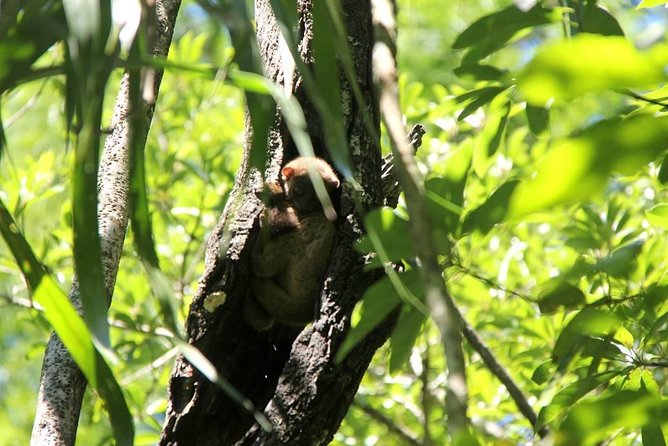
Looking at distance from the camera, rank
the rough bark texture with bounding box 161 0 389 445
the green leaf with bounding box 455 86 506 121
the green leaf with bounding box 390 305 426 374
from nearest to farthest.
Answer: the green leaf with bounding box 390 305 426 374 → the green leaf with bounding box 455 86 506 121 → the rough bark texture with bounding box 161 0 389 445

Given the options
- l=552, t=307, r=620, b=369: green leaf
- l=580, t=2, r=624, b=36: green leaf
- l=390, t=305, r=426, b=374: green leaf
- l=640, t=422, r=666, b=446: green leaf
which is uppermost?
l=580, t=2, r=624, b=36: green leaf

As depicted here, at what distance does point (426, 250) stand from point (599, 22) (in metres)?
1.49

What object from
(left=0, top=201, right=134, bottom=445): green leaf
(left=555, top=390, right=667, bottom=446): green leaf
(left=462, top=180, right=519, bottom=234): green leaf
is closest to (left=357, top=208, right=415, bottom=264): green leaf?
(left=462, top=180, right=519, bottom=234): green leaf

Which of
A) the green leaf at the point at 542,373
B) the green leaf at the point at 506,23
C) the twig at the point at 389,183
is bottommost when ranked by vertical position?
the green leaf at the point at 542,373

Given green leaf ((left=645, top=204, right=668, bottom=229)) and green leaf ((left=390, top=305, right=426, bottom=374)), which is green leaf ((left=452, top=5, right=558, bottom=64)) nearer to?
green leaf ((left=645, top=204, right=668, bottom=229))

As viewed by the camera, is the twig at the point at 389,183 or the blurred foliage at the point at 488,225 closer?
the blurred foliage at the point at 488,225

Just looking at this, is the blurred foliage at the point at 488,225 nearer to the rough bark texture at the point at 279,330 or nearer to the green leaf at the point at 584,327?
the green leaf at the point at 584,327

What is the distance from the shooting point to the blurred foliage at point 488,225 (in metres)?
1.06

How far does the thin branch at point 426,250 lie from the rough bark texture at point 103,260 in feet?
3.23

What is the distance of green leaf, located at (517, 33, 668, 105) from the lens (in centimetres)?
93

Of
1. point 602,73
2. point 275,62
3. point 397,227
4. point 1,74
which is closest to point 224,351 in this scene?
point 275,62

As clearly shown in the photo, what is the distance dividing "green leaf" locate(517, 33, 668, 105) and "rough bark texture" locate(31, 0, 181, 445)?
121cm

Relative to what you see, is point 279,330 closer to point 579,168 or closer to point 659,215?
point 659,215

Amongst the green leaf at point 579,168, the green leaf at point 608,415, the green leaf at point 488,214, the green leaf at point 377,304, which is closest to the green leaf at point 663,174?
the green leaf at point 488,214
